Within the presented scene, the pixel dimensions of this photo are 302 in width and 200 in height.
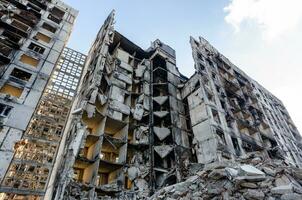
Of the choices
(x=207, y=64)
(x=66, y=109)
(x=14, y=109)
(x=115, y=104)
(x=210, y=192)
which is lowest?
(x=210, y=192)

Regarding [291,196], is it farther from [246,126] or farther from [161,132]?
[246,126]

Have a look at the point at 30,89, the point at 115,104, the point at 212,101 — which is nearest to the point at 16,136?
the point at 30,89

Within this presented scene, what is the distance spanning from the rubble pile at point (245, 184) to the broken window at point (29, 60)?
2549 centimetres

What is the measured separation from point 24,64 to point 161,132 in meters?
19.1

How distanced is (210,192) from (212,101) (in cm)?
2029

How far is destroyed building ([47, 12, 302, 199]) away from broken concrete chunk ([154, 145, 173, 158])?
11 cm

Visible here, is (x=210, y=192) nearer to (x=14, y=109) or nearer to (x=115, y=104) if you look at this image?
(x=115, y=104)

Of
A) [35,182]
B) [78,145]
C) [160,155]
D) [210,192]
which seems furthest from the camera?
[35,182]

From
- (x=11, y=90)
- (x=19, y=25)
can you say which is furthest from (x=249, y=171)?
(x=19, y=25)

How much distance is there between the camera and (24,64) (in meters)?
27.7

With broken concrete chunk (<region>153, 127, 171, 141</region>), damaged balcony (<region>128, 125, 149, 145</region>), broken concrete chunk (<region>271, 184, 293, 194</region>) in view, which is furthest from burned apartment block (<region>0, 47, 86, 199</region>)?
broken concrete chunk (<region>271, 184, 293, 194</region>)

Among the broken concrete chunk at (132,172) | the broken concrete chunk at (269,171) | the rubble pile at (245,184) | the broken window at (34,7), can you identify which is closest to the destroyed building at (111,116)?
the broken window at (34,7)

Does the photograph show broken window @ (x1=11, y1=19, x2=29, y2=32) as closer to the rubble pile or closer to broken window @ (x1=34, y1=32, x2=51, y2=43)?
broken window @ (x1=34, y1=32, x2=51, y2=43)

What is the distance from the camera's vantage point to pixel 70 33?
1442 inches
